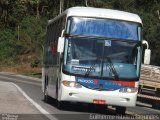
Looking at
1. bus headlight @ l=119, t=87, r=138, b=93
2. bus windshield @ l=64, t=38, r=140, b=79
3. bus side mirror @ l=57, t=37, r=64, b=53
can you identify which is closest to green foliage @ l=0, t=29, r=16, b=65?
bus windshield @ l=64, t=38, r=140, b=79

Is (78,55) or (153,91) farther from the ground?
(78,55)

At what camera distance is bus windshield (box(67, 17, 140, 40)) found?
19.4 m

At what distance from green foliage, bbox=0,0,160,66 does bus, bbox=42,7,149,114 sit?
39.5m

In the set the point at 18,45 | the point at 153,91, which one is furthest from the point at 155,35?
the point at 18,45

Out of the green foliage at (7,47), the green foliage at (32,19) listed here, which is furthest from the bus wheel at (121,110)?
the green foliage at (7,47)

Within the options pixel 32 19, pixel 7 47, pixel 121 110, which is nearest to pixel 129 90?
pixel 121 110

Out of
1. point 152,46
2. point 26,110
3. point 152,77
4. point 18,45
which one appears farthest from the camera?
point 18,45

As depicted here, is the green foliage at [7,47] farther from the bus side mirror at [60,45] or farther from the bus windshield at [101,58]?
the bus side mirror at [60,45]

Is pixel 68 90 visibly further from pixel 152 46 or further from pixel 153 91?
pixel 152 46

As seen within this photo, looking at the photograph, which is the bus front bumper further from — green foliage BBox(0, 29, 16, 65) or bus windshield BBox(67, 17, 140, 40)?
green foliage BBox(0, 29, 16, 65)

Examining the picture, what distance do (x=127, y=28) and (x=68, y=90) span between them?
2.88 metres

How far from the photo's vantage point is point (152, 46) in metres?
49.4

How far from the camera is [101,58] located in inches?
749

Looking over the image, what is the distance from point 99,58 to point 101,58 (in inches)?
2.5
